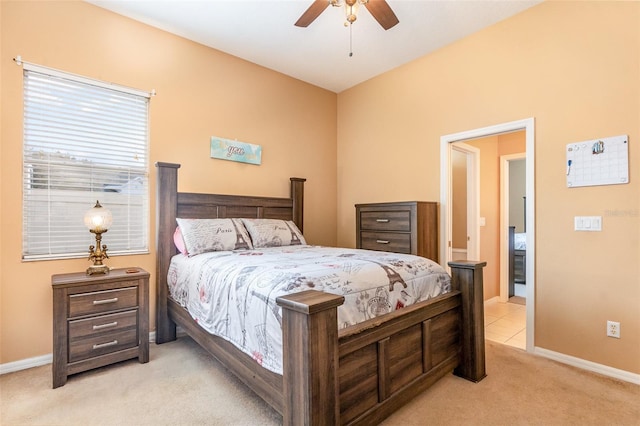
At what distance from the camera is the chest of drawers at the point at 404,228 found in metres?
3.26

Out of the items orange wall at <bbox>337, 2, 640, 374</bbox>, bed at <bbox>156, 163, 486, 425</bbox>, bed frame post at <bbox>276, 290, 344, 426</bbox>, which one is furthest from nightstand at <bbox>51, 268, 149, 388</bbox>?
orange wall at <bbox>337, 2, 640, 374</bbox>

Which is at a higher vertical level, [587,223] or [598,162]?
[598,162]

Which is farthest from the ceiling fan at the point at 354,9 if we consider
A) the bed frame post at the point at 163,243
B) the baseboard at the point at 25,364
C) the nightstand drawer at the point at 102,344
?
the baseboard at the point at 25,364

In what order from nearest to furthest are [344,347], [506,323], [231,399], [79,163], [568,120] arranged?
[344,347] → [231,399] → [568,120] → [79,163] → [506,323]

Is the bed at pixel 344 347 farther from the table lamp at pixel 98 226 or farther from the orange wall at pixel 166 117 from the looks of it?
the table lamp at pixel 98 226

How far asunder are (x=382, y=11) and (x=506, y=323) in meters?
3.40

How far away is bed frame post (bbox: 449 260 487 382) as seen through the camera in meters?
2.17

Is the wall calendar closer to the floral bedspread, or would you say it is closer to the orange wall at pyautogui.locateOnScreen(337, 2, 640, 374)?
the orange wall at pyautogui.locateOnScreen(337, 2, 640, 374)

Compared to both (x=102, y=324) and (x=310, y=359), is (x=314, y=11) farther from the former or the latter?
(x=102, y=324)

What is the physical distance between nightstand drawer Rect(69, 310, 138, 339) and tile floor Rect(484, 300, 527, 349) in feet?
10.4

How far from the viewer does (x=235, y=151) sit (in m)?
3.58

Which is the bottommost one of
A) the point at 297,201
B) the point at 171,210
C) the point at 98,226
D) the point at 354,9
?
the point at 98,226

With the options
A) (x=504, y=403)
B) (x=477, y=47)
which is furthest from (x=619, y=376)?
(x=477, y=47)

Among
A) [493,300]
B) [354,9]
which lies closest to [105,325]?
[354,9]
